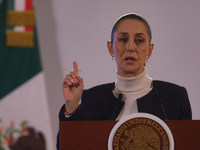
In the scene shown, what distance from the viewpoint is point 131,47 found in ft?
5.88

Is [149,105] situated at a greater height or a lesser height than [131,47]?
lesser

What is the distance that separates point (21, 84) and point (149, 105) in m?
1.99

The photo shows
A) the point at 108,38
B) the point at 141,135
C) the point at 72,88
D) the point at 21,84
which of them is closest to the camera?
the point at 141,135

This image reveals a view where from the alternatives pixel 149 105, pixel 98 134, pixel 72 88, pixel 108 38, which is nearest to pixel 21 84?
pixel 108 38

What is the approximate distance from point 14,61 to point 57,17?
2.31 feet

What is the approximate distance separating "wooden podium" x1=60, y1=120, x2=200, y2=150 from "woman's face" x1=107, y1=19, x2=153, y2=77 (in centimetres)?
50

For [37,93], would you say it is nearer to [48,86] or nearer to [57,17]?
[48,86]

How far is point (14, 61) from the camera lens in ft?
11.2

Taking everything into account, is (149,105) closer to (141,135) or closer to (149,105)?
(149,105)

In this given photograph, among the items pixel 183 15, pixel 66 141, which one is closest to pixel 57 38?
pixel 183 15

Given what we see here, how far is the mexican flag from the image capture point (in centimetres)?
324

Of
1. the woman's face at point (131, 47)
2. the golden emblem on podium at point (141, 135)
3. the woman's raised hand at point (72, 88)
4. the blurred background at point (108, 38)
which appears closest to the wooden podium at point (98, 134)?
the golden emblem on podium at point (141, 135)

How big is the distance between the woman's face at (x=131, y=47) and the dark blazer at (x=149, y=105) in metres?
0.15

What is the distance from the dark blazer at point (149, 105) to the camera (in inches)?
68.7
